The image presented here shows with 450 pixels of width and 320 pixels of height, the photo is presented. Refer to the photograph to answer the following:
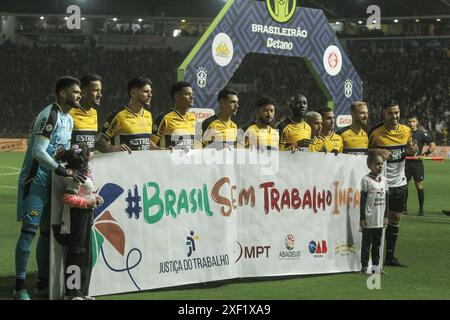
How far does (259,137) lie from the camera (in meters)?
9.66

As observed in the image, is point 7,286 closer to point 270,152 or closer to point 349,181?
point 270,152

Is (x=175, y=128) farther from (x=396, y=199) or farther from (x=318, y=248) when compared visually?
(x=396, y=199)

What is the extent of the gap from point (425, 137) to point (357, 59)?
35.1m

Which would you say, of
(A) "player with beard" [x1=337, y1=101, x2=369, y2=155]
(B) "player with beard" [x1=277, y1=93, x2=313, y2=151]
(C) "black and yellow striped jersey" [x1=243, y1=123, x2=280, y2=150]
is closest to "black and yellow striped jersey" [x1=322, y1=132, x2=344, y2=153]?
(A) "player with beard" [x1=337, y1=101, x2=369, y2=155]

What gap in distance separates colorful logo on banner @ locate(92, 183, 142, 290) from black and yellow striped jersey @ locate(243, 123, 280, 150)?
216 cm

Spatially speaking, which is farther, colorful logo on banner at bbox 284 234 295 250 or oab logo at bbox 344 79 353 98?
oab logo at bbox 344 79 353 98

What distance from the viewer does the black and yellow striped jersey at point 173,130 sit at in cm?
952

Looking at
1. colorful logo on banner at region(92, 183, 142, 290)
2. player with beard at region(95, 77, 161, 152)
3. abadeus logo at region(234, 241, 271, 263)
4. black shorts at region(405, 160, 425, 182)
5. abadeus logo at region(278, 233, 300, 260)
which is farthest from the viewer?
black shorts at region(405, 160, 425, 182)

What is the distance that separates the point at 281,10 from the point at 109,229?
29.0 feet

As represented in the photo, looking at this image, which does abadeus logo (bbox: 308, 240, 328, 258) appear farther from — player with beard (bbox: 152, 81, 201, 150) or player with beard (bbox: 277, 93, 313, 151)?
player with beard (bbox: 152, 81, 201, 150)

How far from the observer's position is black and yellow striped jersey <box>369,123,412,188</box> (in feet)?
33.8

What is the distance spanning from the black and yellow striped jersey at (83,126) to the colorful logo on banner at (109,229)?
4.67 ft

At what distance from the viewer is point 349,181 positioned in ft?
31.2

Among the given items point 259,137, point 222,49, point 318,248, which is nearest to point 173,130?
point 259,137
